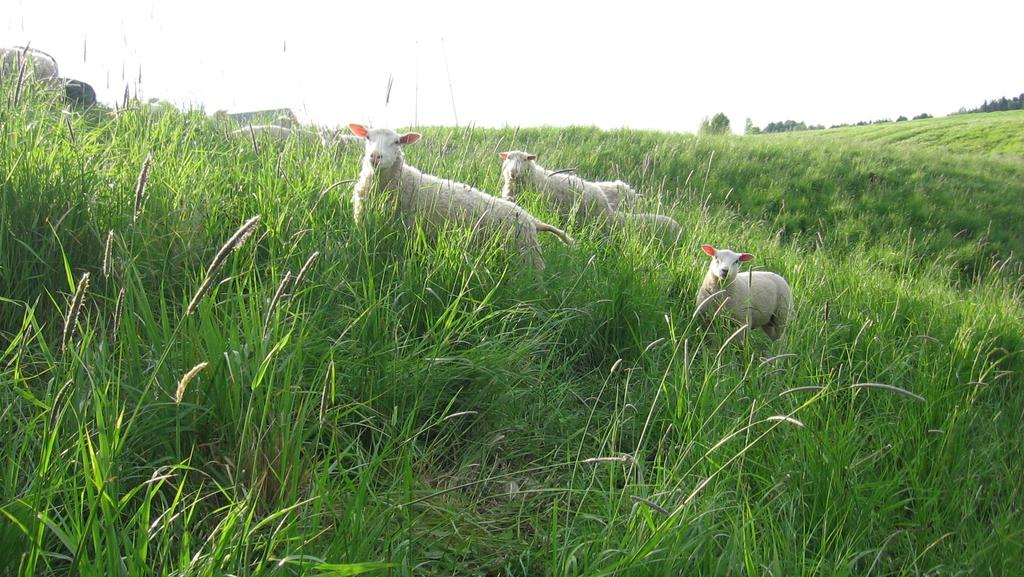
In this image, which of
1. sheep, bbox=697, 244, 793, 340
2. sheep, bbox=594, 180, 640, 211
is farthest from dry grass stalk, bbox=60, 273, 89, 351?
sheep, bbox=594, 180, 640, 211

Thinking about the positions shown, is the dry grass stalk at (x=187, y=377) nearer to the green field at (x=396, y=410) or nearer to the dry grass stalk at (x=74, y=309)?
the green field at (x=396, y=410)

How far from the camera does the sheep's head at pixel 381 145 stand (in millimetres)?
4641

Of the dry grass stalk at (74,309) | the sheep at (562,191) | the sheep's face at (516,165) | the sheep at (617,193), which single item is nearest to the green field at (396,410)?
the dry grass stalk at (74,309)

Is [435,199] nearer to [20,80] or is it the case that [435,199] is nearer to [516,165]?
[20,80]

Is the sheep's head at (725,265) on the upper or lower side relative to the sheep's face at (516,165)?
lower

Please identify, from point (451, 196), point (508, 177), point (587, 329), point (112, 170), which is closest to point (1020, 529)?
point (587, 329)

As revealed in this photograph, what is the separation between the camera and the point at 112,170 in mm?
3494

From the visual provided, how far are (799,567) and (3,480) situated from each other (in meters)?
2.18

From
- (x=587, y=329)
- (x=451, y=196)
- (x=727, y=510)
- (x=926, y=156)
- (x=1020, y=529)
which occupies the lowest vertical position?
(x=1020, y=529)

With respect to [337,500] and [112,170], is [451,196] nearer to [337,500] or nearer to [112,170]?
[112,170]

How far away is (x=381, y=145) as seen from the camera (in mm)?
4785

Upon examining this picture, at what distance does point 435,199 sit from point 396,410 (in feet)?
8.00

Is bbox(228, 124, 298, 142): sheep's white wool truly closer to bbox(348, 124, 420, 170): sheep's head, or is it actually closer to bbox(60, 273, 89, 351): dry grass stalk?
bbox(348, 124, 420, 170): sheep's head

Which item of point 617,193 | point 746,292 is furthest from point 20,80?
point 617,193
